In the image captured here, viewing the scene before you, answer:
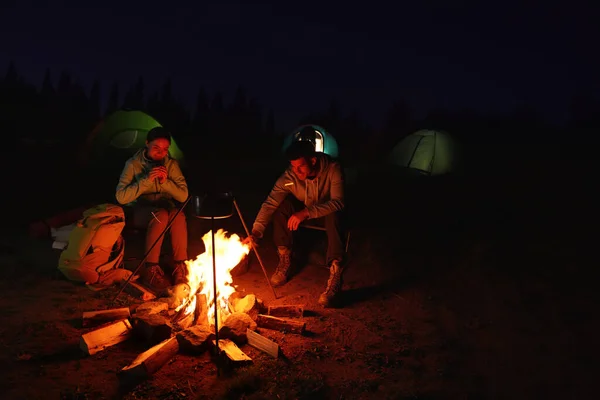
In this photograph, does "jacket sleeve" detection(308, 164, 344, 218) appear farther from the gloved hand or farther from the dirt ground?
the dirt ground

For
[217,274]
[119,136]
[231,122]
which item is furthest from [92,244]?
Answer: [231,122]

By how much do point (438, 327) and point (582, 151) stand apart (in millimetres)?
12437

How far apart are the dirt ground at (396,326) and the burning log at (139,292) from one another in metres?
0.23

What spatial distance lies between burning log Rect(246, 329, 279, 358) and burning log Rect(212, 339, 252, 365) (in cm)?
17

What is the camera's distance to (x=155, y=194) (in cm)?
514

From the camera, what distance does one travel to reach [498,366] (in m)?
3.34

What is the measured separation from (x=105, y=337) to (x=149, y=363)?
63cm

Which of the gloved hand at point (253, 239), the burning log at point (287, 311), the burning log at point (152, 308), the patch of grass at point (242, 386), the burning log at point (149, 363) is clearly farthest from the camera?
the gloved hand at point (253, 239)

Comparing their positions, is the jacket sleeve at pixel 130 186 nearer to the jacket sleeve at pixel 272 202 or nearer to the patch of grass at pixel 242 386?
the jacket sleeve at pixel 272 202

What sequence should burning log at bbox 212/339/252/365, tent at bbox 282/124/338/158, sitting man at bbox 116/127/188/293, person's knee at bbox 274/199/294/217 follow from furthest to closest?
tent at bbox 282/124/338/158, person's knee at bbox 274/199/294/217, sitting man at bbox 116/127/188/293, burning log at bbox 212/339/252/365

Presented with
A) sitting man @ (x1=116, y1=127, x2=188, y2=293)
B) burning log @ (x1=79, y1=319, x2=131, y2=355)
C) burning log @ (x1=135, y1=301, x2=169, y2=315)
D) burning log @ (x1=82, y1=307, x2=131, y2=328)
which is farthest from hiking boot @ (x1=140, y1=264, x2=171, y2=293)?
burning log @ (x1=79, y1=319, x2=131, y2=355)

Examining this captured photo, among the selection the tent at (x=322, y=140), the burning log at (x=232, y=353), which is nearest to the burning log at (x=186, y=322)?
the burning log at (x=232, y=353)

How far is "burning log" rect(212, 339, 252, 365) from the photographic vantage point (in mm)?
3227

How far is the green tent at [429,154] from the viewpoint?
43.1 ft
